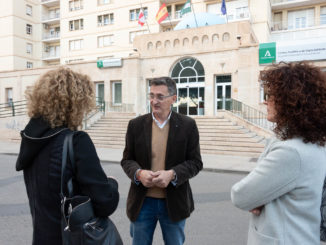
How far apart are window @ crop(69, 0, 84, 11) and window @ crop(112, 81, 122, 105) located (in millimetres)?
19365

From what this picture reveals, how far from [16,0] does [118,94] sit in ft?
94.7

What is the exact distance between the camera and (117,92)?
23766mm

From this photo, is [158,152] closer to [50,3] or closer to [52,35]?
[52,35]

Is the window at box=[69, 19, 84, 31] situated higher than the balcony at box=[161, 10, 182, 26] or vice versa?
the window at box=[69, 19, 84, 31]

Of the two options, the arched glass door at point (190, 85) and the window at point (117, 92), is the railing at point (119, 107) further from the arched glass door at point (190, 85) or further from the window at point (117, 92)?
the arched glass door at point (190, 85)

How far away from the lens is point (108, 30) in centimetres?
3484

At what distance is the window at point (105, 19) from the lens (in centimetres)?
3509

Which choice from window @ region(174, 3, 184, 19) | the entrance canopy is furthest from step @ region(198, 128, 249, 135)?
window @ region(174, 3, 184, 19)

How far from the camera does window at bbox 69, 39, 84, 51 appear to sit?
3712 centimetres

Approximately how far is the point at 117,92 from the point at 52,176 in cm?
2248

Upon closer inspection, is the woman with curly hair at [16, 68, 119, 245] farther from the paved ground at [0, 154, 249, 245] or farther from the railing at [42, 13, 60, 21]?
Answer: the railing at [42, 13, 60, 21]

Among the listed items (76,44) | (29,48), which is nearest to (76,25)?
(76,44)

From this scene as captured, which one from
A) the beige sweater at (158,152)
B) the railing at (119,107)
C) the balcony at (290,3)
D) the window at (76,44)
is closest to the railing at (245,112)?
the railing at (119,107)

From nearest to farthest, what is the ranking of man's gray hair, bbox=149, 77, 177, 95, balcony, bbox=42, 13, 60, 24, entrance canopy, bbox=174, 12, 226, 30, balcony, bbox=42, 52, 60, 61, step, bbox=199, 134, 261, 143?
man's gray hair, bbox=149, 77, 177, 95
step, bbox=199, 134, 261, 143
entrance canopy, bbox=174, 12, 226, 30
balcony, bbox=42, 13, 60, 24
balcony, bbox=42, 52, 60, 61
